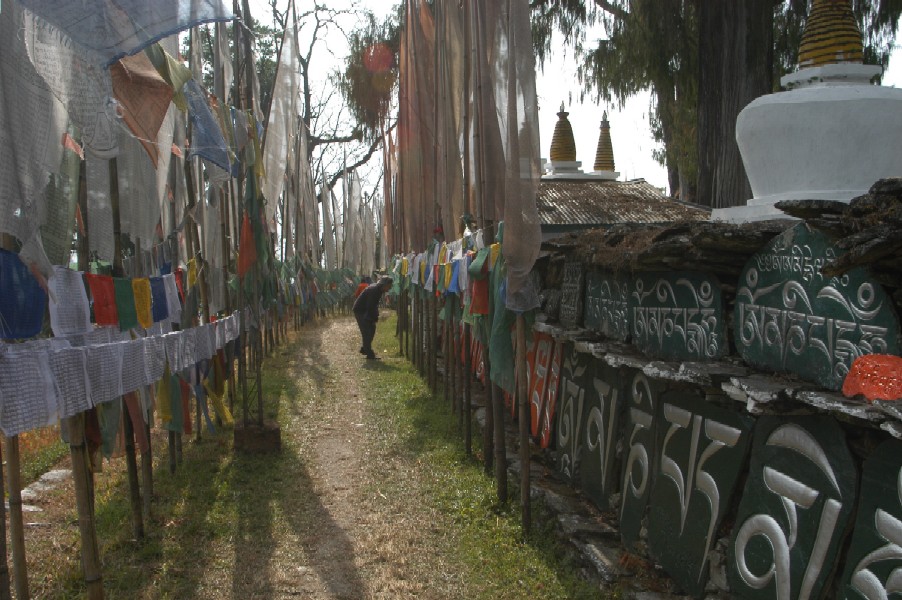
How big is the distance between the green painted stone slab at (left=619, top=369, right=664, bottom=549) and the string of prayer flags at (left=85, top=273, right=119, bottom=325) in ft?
10.5

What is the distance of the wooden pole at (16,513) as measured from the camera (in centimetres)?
343

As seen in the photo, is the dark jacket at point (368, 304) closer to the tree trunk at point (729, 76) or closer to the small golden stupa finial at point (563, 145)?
the small golden stupa finial at point (563, 145)

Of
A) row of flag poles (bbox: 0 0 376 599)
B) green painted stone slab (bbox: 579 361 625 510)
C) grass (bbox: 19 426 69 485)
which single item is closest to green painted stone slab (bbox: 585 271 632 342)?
green painted stone slab (bbox: 579 361 625 510)

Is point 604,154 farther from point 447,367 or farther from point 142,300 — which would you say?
point 142,300

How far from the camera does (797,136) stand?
4.34 meters

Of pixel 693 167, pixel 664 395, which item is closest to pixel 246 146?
pixel 664 395

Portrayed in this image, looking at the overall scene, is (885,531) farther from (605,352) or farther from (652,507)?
(605,352)

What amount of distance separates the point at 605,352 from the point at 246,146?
429 centimetres

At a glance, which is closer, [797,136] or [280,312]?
[797,136]

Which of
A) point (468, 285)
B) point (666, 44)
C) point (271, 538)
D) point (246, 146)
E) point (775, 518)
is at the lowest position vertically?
point (271, 538)

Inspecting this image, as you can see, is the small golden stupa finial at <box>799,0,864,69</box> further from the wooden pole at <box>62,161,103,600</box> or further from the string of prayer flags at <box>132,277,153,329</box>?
the wooden pole at <box>62,161,103,600</box>

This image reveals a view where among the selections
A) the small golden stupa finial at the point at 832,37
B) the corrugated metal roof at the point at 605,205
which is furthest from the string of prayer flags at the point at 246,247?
the small golden stupa finial at the point at 832,37

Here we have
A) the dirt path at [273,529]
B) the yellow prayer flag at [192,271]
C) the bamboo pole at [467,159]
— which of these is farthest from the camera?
the yellow prayer flag at [192,271]

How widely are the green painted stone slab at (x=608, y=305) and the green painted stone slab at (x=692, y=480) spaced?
2.49ft
